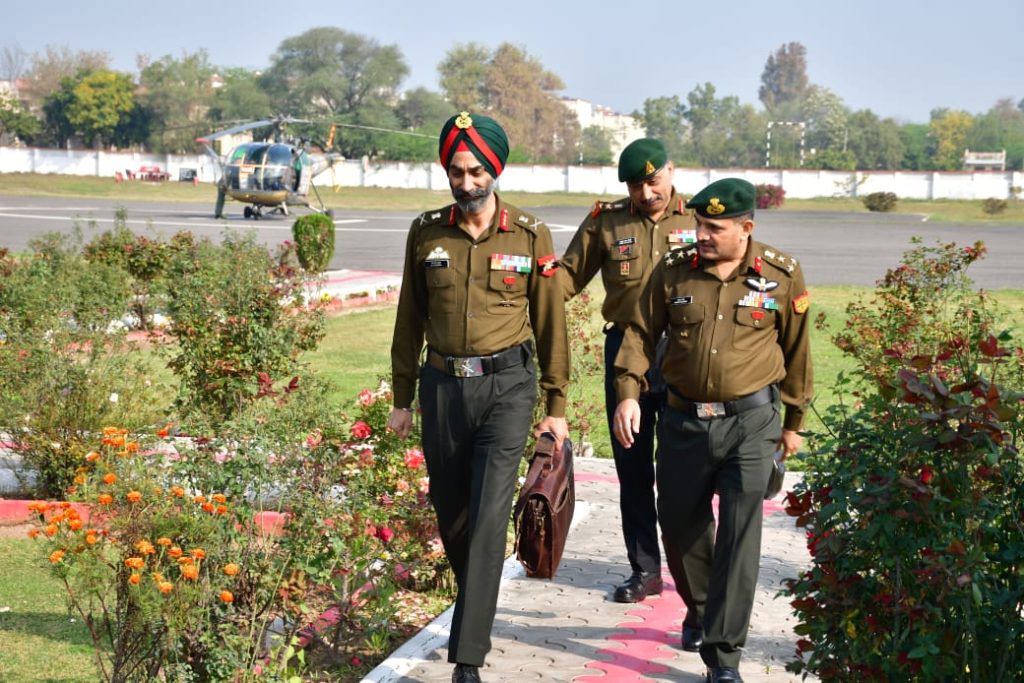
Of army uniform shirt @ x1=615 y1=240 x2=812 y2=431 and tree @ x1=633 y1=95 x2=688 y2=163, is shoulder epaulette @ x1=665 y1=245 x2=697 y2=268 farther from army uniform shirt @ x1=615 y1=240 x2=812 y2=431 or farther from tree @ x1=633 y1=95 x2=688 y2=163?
tree @ x1=633 y1=95 x2=688 y2=163

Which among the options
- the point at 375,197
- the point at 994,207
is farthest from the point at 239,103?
the point at 994,207

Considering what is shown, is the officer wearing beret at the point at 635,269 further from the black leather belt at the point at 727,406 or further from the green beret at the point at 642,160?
the black leather belt at the point at 727,406

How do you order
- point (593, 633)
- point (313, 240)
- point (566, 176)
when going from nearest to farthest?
point (593, 633) → point (313, 240) → point (566, 176)

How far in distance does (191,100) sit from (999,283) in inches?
3911

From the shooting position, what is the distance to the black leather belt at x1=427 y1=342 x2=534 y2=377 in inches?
198

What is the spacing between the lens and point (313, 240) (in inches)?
893

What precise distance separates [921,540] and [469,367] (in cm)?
208

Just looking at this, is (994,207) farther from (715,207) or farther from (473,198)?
(473,198)

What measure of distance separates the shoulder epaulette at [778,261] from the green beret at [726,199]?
0.19 meters

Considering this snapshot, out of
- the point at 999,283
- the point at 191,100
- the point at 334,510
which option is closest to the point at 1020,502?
the point at 334,510

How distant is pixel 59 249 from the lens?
1279cm

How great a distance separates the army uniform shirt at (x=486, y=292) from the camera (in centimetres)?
505

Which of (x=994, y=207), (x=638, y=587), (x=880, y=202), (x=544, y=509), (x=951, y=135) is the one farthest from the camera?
(x=951, y=135)

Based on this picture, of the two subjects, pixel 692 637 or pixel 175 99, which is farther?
pixel 175 99
